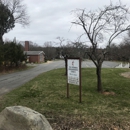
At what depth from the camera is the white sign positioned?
308 inches

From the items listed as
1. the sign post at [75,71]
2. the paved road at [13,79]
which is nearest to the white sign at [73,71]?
the sign post at [75,71]

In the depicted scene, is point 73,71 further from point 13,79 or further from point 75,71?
point 13,79

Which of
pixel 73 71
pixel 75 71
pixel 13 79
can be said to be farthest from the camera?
pixel 13 79

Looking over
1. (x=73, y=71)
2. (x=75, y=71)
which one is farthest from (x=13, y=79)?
(x=75, y=71)

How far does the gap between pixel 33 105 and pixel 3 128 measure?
328 cm

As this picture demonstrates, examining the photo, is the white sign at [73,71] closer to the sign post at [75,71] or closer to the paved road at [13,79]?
the sign post at [75,71]

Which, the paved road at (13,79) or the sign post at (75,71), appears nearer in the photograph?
the sign post at (75,71)

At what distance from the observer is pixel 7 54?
92.0ft

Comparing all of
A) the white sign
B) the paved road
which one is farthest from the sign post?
the paved road

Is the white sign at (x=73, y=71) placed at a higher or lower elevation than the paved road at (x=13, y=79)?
higher

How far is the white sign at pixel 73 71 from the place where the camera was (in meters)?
7.82

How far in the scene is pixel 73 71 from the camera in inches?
315

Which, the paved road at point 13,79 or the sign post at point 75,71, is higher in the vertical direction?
the sign post at point 75,71

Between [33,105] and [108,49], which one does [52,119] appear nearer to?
[33,105]
